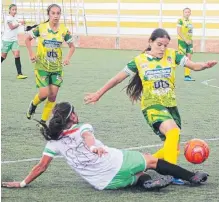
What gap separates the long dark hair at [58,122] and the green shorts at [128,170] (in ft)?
2.11

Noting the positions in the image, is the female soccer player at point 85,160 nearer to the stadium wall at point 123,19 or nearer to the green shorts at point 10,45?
the green shorts at point 10,45

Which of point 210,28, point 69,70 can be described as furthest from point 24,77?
point 210,28

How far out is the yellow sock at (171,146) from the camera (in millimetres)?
7145

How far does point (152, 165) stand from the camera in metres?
6.86

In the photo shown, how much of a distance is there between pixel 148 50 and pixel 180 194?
5.69ft

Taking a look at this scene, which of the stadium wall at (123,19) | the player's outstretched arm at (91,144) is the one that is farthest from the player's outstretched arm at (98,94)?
the stadium wall at (123,19)

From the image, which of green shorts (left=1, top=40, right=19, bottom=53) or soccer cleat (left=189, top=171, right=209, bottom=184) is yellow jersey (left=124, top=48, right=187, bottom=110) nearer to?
soccer cleat (left=189, top=171, right=209, bottom=184)

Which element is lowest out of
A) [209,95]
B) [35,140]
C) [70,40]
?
[209,95]

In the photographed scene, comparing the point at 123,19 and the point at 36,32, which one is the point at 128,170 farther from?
the point at 123,19

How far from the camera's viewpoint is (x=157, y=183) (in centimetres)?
658

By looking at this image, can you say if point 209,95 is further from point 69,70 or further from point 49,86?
point 69,70

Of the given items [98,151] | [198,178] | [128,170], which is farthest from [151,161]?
[98,151]

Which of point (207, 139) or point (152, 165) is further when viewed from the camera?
point (207, 139)

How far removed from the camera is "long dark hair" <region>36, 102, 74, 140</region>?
662 centimetres
